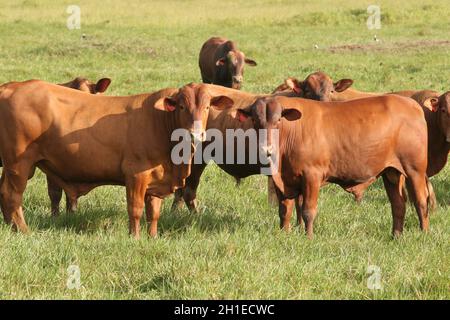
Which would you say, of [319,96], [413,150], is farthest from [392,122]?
[319,96]

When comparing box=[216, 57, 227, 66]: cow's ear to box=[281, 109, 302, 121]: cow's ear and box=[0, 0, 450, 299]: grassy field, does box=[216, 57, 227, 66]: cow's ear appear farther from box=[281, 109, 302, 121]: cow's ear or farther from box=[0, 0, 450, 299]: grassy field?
box=[281, 109, 302, 121]: cow's ear

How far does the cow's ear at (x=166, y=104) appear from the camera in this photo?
7084 mm

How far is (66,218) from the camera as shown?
779cm

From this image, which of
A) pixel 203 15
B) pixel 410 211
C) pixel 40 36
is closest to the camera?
pixel 410 211

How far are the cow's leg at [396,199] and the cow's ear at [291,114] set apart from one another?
1.23m

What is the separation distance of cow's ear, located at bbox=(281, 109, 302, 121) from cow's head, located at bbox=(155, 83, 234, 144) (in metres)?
0.69

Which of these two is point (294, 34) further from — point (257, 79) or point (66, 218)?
point (66, 218)

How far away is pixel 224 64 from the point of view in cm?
1650

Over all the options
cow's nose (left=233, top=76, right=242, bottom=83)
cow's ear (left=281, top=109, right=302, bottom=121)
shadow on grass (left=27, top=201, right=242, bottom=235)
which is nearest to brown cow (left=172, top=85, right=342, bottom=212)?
shadow on grass (left=27, top=201, right=242, bottom=235)

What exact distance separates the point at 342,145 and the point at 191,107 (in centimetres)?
157

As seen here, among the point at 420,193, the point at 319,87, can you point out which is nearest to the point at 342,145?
the point at 420,193

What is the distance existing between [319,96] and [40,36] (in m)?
20.8
